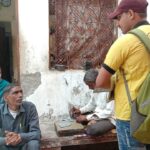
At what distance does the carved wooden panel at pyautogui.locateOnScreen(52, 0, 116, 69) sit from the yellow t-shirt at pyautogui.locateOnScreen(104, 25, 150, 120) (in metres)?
2.31

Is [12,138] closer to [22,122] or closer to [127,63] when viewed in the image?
[22,122]

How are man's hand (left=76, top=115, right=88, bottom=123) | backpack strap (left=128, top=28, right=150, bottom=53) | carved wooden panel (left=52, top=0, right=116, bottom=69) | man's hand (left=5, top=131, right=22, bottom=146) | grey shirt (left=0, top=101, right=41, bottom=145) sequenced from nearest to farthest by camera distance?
backpack strap (left=128, top=28, right=150, bottom=53) → man's hand (left=5, top=131, right=22, bottom=146) → grey shirt (left=0, top=101, right=41, bottom=145) → man's hand (left=76, top=115, right=88, bottom=123) → carved wooden panel (left=52, top=0, right=116, bottom=69)

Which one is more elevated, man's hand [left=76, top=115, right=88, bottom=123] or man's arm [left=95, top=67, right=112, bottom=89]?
man's arm [left=95, top=67, right=112, bottom=89]

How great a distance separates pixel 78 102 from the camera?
4906 mm

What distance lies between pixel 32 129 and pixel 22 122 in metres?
0.14

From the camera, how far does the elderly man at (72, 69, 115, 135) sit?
406 centimetres

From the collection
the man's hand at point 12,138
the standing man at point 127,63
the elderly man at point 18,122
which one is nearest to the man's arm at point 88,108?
the elderly man at point 18,122

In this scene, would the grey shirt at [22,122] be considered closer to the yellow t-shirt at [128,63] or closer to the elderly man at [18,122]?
the elderly man at [18,122]

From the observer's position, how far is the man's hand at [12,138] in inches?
146

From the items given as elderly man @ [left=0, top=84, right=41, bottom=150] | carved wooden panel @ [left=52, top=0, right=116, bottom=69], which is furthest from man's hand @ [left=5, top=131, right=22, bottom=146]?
carved wooden panel @ [left=52, top=0, right=116, bottom=69]

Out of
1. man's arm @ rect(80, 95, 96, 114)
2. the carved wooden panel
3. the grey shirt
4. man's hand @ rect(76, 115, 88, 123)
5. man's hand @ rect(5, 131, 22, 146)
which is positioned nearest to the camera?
man's hand @ rect(5, 131, 22, 146)

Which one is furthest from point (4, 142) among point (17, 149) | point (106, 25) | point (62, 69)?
point (106, 25)

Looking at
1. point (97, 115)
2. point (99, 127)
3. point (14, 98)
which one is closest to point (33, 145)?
point (14, 98)

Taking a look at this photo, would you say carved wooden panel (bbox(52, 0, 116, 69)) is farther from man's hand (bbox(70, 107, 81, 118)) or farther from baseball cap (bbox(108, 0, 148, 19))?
baseball cap (bbox(108, 0, 148, 19))
